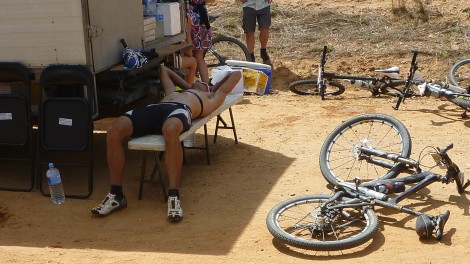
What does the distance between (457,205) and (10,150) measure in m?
4.17

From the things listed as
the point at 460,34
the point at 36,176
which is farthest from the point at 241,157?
the point at 460,34

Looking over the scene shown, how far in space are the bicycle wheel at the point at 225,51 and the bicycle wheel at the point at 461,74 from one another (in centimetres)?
287

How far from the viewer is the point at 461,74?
385 inches

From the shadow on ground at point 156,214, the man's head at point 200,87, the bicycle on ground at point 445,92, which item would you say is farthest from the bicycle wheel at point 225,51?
the shadow on ground at point 156,214

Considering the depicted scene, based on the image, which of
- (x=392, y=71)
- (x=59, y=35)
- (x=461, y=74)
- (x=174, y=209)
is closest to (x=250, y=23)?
(x=392, y=71)

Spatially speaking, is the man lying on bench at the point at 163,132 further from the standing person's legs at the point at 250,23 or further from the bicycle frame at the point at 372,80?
the standing person's legs at the point at 250,23

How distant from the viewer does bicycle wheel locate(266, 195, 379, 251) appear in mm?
4668

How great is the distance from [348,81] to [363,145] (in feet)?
11.4

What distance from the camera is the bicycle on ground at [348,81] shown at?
8750mm

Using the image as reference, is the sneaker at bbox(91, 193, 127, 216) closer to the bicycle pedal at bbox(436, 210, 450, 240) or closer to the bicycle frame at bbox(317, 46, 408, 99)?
the bicycle pedal at bbox(436, 210, 450, 240)

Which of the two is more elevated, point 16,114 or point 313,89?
point 16,114

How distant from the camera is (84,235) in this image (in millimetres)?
5281

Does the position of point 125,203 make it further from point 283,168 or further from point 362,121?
point 362,121

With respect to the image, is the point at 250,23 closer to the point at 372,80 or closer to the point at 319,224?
the point at 372,80
